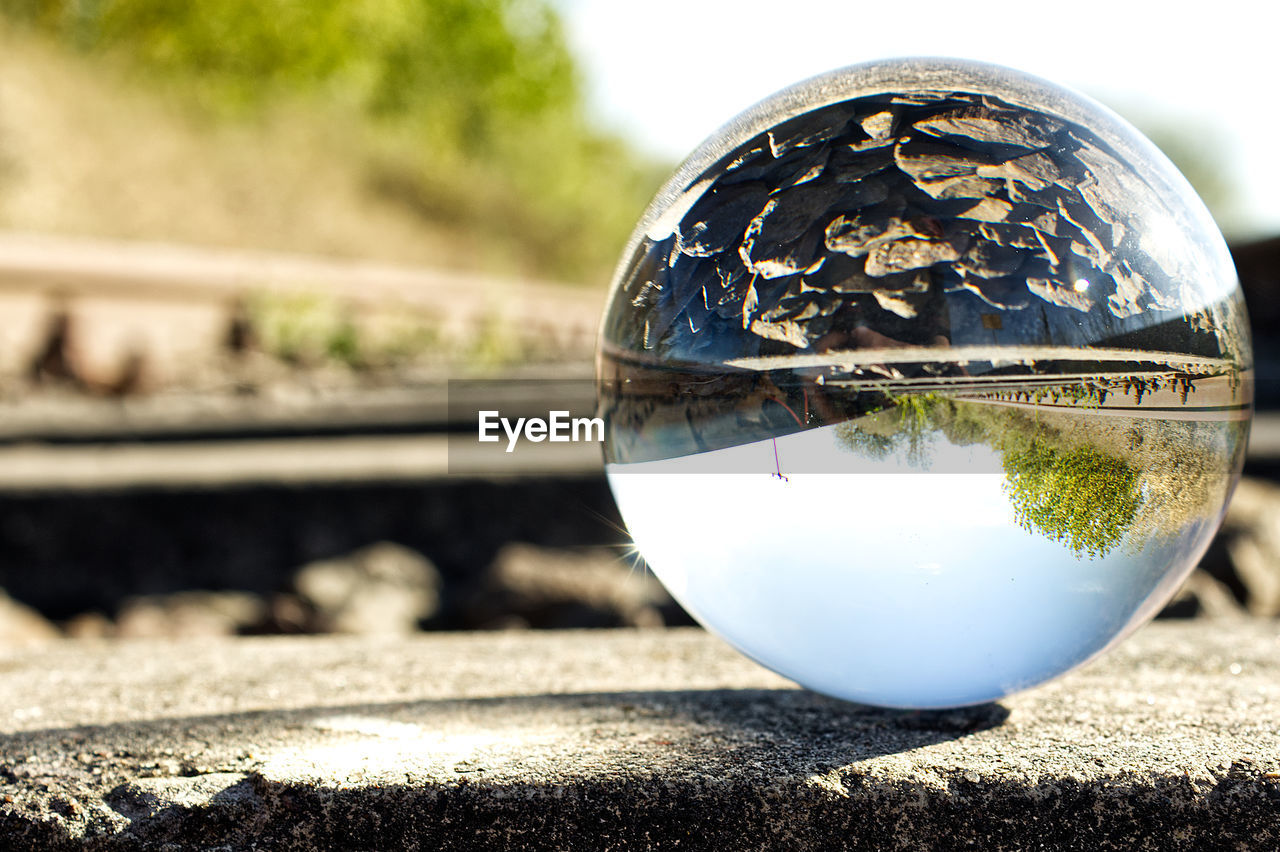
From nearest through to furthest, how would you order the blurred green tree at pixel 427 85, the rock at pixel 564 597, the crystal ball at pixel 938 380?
the crystal ball at pixel 938 380 < the rock at pixel 564 597 < the blurred green tree at pixel 427 85

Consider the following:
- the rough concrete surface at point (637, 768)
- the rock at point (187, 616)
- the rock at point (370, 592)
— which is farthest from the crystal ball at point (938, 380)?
the rock at point (187, 616)

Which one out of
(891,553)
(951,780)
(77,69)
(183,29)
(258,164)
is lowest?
(951,780)

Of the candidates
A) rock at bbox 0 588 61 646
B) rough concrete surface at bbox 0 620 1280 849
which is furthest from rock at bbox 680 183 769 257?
rock at bbox 0 588 61 646

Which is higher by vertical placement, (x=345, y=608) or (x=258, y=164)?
(x=258, y=164)

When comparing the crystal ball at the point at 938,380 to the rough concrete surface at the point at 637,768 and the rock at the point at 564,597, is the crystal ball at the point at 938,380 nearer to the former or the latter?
the rough concrete surface at the point at 637,768

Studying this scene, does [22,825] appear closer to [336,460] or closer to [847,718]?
[847,718]

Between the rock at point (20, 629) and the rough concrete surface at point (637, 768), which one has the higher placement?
the rough concrete surface at point (637, 768)

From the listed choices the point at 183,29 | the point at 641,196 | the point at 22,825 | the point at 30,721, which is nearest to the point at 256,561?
the point at 30,721
